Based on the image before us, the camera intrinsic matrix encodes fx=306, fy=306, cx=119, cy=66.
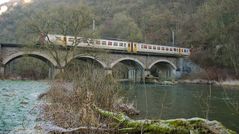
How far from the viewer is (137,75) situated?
42.2 meters

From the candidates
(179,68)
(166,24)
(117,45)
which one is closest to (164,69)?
(179,68)

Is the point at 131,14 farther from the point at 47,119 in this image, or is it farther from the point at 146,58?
the point at 47,119

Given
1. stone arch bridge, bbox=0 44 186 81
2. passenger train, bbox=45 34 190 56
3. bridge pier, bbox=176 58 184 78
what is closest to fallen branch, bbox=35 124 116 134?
stone arch bridge, bbox=0 44 186 81

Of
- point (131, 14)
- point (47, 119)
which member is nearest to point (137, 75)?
point (131, 14)

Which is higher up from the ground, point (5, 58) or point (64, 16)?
point (64, 16)

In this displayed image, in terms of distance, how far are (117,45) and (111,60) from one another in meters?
1.94

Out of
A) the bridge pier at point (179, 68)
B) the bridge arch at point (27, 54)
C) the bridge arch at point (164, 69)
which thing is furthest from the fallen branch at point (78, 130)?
the bridge pier at point (179, 68)

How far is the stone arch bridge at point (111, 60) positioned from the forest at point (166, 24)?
167cm

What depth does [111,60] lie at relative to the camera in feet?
121

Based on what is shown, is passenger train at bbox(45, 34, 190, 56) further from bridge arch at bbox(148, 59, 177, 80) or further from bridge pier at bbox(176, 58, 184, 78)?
bridge arch at bbox(148, 59, 177, 80)

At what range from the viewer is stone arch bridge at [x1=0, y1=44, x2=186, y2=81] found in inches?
1203

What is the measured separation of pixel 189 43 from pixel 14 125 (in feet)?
134

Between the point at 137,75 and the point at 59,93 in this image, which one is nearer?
the point at 59,93

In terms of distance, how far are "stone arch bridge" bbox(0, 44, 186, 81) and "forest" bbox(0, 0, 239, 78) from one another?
5.48 feet
